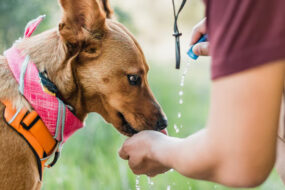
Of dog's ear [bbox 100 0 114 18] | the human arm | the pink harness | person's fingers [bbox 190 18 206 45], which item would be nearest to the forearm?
the human arm

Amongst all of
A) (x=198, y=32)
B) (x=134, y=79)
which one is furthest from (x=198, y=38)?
(x=134, y=79)

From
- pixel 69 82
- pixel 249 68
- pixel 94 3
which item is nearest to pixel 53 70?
pixel 69 82

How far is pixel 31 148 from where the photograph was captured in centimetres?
195

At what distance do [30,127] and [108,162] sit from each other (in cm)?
Result: 190

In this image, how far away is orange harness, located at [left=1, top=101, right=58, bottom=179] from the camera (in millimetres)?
1920

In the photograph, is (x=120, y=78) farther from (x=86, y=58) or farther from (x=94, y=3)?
(x=94, y=3)

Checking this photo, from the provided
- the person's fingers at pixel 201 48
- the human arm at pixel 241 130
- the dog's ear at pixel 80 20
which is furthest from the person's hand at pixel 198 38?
the human arm at pixel 241 130

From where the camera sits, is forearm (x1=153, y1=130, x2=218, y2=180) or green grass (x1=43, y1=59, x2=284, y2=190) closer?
forearm (x1=153, y1=130, x2=218, y2=180)

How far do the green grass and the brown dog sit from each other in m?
1.26

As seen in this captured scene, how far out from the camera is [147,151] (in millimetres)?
1627

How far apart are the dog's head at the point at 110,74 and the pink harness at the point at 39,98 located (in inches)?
5.3

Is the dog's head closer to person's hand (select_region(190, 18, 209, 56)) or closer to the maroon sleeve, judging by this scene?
person's hand (select_region(190, 18, 209, 56))

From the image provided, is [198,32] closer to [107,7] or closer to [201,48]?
[201,48]

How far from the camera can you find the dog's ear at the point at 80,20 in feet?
6.53
